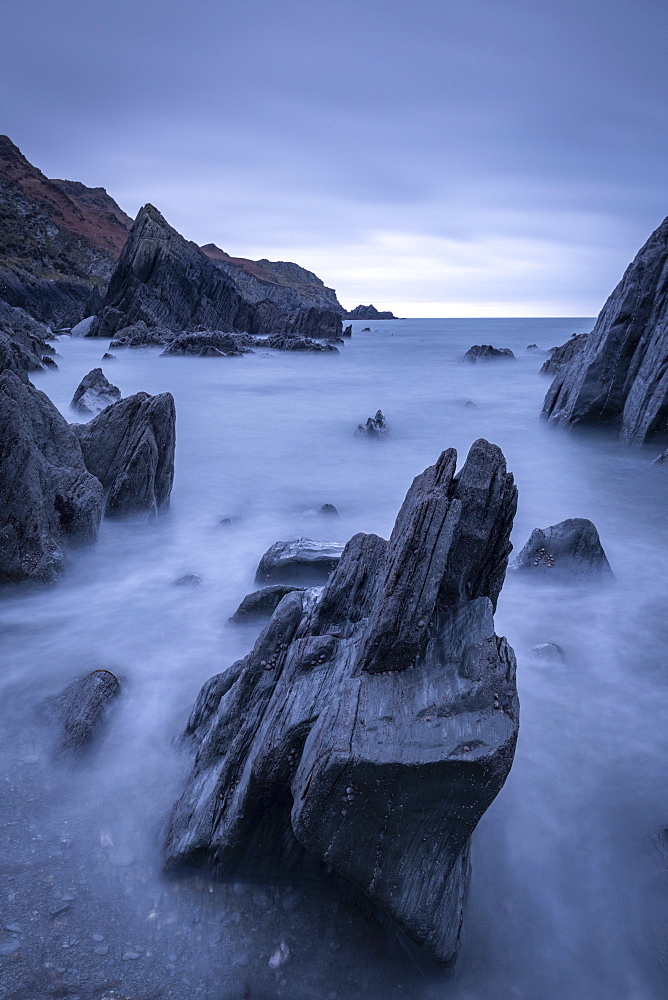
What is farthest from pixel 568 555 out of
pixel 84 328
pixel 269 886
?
pixel 84 328

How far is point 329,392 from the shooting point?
32.8 meters

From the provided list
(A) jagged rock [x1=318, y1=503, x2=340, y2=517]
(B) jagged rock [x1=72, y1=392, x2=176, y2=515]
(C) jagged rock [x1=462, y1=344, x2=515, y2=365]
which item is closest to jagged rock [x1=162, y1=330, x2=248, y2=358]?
(C) jagged rock [x1=462, y1=344, x2=515, y2=365]

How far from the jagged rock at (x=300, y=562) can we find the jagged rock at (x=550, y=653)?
2742mm

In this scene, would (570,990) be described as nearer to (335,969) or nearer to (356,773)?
(335,969)

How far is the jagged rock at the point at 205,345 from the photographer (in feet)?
153

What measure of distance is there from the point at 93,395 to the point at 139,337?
33370 mm

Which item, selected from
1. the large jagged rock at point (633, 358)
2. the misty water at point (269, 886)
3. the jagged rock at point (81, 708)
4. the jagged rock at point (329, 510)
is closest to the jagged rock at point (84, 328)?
the large jagged rock at point (633, 358)

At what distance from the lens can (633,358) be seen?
17453 mm

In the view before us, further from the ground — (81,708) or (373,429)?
(373,429)

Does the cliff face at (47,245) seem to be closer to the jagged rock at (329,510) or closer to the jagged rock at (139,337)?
the jagged rock at (139,337)

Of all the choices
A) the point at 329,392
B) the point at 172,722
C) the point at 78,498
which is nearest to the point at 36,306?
the point at 329,392

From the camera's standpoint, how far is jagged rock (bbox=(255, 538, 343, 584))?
8.25 m

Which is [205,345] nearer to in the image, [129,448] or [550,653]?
[129,448]

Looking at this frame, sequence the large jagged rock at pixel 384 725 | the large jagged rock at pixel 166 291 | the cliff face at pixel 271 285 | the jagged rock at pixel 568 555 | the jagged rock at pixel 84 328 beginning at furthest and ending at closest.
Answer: the cliff face at pixel 271 285 < the large jagged rock at pixel 166 291 < the jagged rock at pixel 84 328 < the jagged rock at pixel 568 555 < the large jagged rock at pixel 384 725
